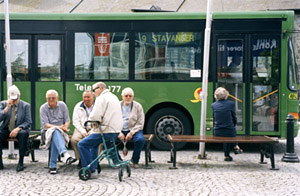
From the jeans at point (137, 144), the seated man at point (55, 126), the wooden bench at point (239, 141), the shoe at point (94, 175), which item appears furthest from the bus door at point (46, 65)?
the shoe at point (94, 175)

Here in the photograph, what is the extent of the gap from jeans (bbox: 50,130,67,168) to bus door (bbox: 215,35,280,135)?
393 centimetres

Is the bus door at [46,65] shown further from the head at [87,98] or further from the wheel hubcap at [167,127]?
the wheel hubcap at [167,127]

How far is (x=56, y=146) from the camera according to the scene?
24.7 ft

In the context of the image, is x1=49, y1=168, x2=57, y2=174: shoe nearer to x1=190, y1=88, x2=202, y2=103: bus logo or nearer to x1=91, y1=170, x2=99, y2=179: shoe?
x1=91, y1=170, x2=99, y2=179: shoe

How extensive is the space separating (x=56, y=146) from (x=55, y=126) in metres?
0.41

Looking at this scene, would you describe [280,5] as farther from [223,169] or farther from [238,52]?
[223,169]

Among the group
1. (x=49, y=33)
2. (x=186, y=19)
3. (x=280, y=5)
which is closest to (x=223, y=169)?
(x=186, y=19)

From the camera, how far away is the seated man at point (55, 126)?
24.4 feet

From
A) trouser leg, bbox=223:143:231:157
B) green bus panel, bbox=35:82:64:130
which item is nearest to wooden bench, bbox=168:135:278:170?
trouser leg, bbox=223:143:231:157

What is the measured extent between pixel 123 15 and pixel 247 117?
3586 mm

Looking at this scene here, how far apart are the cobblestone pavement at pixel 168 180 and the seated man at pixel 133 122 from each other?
36 centimetres

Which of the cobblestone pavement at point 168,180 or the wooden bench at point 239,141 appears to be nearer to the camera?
the cobblestone pavement at point 168,180

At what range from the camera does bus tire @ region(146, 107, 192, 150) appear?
33.1 ft

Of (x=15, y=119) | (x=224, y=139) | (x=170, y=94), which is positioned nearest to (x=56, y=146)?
(x=15, y=119)
